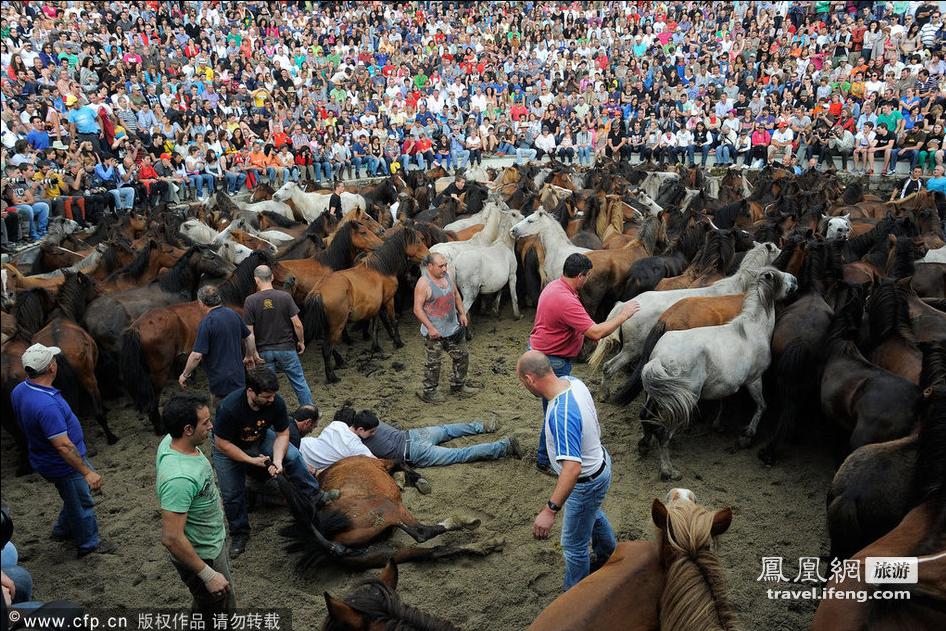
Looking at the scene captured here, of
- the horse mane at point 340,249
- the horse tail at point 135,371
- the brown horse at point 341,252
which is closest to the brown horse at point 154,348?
the horse tail at point 135,371

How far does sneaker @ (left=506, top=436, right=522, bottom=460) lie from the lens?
6.35 meters

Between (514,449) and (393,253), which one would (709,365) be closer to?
(514,449)

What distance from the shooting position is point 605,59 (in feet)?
94.9

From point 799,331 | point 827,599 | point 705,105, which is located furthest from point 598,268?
point 705,105

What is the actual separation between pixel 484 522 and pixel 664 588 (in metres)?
2.73

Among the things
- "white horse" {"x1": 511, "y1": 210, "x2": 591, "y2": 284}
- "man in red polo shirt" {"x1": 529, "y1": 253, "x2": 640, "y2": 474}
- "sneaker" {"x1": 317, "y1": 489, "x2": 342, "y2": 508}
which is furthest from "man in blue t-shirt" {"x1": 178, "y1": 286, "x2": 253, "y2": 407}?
"white horse" {"x1": 511, "y1": 210, "x2": 591, "y2": 284}

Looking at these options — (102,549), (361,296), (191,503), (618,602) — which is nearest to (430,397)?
(361,296)

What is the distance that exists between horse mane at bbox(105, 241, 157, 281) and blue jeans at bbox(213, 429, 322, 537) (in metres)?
5.08

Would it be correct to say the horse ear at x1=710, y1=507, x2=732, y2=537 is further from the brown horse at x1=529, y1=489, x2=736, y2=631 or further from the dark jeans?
the dark jeans

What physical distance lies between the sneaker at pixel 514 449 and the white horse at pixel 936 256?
20.0 feet

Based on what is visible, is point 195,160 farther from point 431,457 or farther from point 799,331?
point 799,331

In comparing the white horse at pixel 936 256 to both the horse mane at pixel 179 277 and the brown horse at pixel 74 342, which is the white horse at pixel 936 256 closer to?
the horse mane at pixel 179 277

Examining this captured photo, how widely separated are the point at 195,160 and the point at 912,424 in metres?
16.9

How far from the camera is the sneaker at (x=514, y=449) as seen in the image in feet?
20.8
